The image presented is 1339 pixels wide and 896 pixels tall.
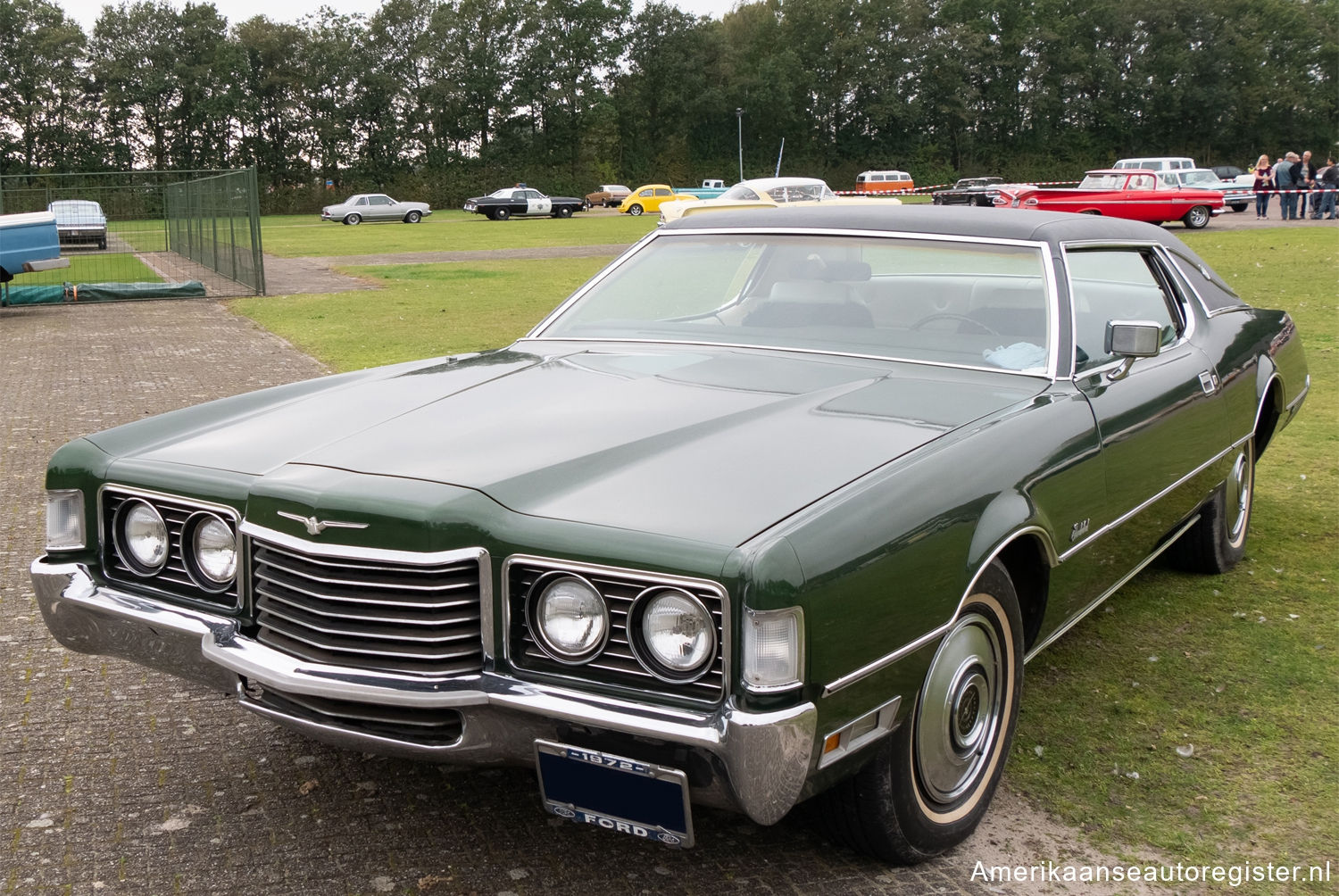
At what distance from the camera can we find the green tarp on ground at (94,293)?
16.3 meters

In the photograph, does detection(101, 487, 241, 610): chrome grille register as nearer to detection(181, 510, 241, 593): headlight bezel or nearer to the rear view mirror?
detection(181, 510, 241, 593): headlight bezel

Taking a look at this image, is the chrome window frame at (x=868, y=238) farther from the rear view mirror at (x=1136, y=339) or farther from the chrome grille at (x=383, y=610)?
Answer: the chrome grille at (x=383, y=610)

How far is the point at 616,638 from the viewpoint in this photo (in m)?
2.27

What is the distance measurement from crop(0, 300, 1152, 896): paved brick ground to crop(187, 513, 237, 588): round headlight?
2.09 feet

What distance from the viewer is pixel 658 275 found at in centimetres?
420

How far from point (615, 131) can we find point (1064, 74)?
3144 cm

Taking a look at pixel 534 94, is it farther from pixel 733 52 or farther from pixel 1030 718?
pixel 1030 718

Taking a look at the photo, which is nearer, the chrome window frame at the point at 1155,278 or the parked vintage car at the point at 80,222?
the chrome window frame at the point at 1155,278

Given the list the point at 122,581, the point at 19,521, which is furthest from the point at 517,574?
the point at 19,521

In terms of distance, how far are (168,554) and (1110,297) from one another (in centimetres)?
315

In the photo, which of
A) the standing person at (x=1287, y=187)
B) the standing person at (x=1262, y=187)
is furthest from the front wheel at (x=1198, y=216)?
the standing person at (x=1262, y=187)

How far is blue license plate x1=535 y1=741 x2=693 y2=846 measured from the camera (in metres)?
2.16

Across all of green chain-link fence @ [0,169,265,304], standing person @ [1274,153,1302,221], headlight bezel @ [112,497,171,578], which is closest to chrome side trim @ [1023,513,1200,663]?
headlight bezel @ [112,497,171,578]

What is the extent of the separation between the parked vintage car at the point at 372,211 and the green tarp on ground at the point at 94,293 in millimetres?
35098
